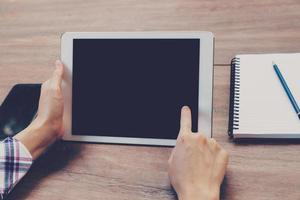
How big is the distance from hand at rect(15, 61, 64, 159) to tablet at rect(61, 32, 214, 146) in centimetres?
2

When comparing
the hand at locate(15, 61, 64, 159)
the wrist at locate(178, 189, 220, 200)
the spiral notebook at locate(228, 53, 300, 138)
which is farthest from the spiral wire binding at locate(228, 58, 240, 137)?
the hand at locate(15, 61, 64, 159)

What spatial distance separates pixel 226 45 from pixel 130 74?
0.21 meters

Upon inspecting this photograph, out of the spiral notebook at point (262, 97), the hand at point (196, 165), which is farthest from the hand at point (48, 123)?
the spiral notebook at point (262, 97)

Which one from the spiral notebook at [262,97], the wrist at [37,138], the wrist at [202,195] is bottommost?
the wrist at [202,195]

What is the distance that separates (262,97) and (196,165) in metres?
0.19

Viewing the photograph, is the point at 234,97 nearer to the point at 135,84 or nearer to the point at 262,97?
the point at 262,97

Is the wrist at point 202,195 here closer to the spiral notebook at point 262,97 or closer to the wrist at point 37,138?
the spiral notebook at point 262,97

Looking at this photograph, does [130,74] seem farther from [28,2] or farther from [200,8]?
[28,2]

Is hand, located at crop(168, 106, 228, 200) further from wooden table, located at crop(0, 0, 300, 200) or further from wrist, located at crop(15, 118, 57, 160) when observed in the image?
wrist, located at crop(15, 118, 57, 160)

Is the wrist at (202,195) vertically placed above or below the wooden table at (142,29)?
below

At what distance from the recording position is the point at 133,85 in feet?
2.80

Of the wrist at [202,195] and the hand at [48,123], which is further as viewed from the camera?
the hand at [48,123]

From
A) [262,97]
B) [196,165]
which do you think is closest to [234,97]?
[262,97]

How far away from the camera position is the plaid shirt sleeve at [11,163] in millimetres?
818
